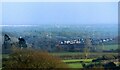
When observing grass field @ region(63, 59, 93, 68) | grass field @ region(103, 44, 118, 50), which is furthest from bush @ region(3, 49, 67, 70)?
grass field @ region(103, 44, 118, 50)

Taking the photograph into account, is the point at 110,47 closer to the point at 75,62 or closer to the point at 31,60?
the point at 75,62

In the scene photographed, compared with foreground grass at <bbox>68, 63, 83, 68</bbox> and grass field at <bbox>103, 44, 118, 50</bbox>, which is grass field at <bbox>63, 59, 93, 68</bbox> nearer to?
foreground grass at <bbox>68, 63, 83, 68</bbox>

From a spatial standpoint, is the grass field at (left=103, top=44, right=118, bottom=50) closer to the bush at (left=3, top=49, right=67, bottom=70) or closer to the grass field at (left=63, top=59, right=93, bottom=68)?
the grass field at (left=63, top=59, right=93, bottom=68)

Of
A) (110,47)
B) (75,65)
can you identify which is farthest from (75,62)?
(110,47)

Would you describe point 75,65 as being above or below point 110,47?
below

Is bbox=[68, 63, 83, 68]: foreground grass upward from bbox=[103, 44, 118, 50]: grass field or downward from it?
downward

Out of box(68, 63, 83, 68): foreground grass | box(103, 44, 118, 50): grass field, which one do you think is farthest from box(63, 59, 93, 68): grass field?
box(103, 44, 118, 50): grass field

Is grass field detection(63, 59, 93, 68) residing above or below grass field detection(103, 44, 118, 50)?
below

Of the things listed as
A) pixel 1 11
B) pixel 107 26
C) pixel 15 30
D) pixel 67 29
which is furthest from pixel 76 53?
pixel 1 11

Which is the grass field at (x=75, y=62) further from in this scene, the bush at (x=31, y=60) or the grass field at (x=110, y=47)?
the grass field at (x=110, y=47)

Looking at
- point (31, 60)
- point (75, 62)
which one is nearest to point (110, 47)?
point (75, 62)
